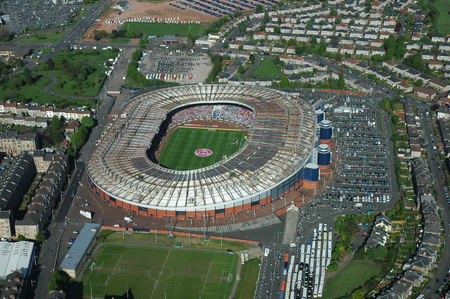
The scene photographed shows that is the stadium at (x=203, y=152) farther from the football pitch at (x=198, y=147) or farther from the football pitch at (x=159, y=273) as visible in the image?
the football pitch at (x=159, y=273)

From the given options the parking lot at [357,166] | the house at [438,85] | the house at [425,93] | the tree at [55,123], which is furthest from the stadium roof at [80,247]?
the house at [438,85]

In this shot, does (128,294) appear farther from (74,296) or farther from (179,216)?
(179,216)

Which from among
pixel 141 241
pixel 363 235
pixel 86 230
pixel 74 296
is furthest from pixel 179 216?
pixel 363 235

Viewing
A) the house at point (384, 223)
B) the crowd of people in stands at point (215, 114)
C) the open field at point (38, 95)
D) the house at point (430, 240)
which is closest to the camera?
the house at point (430, 240)

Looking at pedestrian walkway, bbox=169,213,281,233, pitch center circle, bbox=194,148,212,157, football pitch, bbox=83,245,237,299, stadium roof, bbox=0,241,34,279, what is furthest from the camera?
pitch center circle, bbox=194,148,212,157

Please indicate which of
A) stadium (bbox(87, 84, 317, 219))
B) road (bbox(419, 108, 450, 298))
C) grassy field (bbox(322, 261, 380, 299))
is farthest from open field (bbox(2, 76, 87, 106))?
grassy field (bbox(322, 261, 380, 299))

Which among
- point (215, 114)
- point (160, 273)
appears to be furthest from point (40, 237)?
point (215, 114)

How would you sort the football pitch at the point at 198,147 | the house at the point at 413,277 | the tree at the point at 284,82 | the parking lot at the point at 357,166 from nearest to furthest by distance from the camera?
the house at the point at 413,277 → the parking lot at the point at 357,166 → the football pitch at the point at 198,147 → the tree at the point at 284,82

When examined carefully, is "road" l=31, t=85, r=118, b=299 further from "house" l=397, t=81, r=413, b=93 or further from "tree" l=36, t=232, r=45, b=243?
"house" l=397, t=81, r=413, b=93
